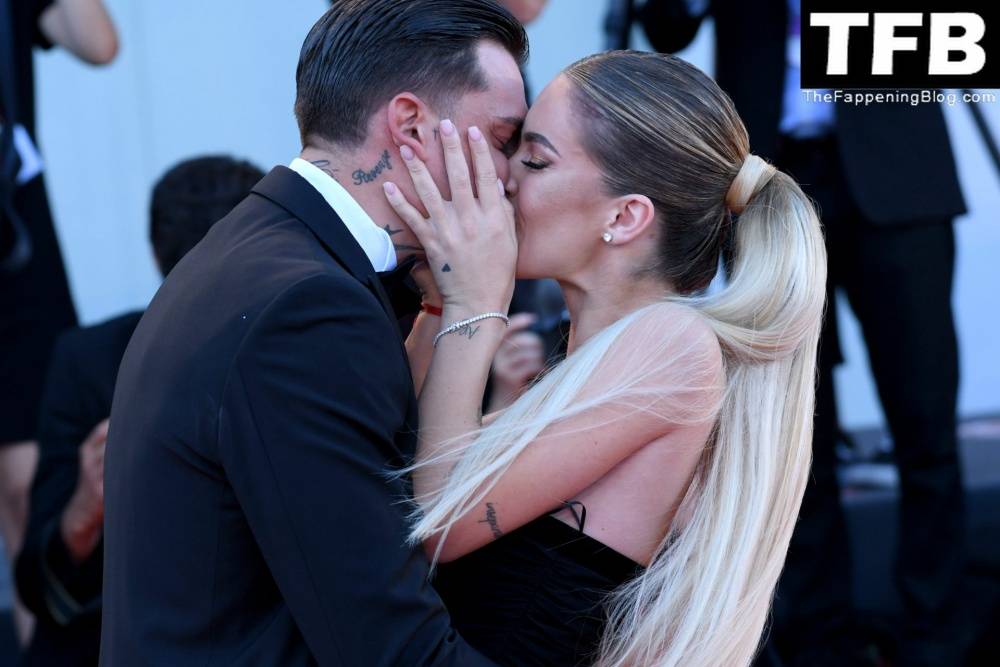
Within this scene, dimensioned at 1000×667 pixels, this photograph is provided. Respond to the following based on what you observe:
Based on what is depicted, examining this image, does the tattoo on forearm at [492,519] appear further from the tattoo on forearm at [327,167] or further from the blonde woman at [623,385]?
the tattoo on forearm at [327,167]

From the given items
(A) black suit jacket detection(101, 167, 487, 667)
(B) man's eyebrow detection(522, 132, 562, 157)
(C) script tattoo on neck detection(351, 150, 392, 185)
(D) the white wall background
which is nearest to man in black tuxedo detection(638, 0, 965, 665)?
(D) the white wall background

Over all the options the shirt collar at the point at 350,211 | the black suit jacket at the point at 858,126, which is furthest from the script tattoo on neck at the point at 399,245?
the black suit jacket at the point at 858,126

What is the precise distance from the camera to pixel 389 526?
65.8 inches

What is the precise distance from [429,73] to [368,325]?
46cm

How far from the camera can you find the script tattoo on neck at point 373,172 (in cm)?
193

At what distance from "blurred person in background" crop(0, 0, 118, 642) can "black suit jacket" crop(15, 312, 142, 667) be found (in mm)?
462

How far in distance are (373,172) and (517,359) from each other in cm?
131

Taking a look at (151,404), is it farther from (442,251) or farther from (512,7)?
(512,7)

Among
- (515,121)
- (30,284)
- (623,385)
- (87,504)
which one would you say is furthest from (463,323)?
(30,284)

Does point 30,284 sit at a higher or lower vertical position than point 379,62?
lower

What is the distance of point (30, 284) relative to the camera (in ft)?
11.2

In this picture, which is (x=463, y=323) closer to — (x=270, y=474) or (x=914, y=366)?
(x=270, y=474)

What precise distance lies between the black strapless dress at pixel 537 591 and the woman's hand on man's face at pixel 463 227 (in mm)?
361

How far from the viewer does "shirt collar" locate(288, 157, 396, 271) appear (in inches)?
74.7
